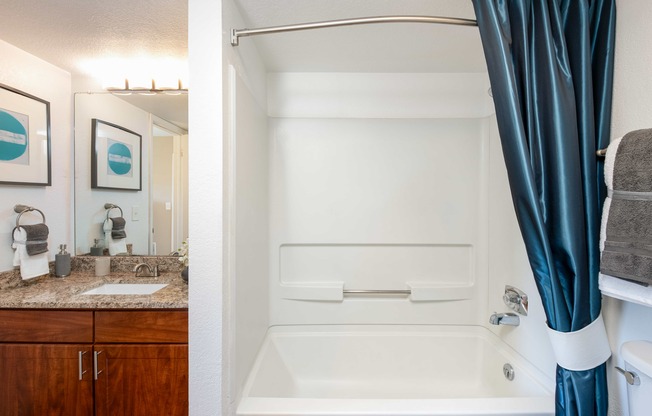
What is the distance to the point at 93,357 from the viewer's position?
1395 mm

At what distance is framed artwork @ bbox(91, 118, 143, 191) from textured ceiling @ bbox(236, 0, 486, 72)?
1.10 metres

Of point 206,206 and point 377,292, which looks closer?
point 206,206

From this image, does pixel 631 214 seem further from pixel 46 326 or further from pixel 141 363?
pixel 46 326

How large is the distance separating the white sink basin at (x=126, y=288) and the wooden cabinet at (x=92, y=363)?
12.9 inches

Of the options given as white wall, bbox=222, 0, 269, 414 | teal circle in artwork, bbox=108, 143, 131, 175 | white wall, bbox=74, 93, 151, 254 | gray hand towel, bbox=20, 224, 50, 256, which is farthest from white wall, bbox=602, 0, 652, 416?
gray hand towel, bbox=20, 224, 50, 256

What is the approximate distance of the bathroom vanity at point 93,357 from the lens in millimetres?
1381

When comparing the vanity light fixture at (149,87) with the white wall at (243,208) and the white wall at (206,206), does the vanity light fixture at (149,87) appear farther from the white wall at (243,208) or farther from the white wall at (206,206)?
the white wall at (206,206)

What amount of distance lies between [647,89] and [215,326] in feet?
5.32

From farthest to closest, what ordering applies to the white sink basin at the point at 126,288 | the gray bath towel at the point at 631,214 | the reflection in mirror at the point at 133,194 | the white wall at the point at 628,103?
the reflection in mirror at the point at 133,194, the white sink basin at the point at 126,288, the white wall at the point at 628,103, the gray bath towel at the point at 631,214

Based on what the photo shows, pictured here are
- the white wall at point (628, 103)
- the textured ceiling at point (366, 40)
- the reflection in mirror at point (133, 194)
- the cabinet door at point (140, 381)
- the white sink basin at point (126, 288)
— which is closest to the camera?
the white wall at point (628, 103)

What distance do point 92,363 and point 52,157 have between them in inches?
53.8

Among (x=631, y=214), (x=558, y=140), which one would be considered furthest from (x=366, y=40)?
(x=631, y=214)

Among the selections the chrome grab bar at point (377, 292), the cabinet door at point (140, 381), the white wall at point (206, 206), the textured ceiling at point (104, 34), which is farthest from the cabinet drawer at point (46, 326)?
the chrome grab bar at point (377, 292)

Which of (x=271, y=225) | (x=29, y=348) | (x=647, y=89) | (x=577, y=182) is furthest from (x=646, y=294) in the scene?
(x=29, y=348)
